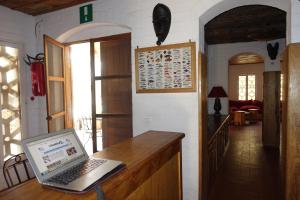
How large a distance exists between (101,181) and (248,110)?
9.71 m

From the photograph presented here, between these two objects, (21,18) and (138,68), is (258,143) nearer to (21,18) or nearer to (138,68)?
(138,68)

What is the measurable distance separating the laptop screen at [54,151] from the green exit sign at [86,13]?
7.29ft

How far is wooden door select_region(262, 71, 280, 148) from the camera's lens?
17.1ft

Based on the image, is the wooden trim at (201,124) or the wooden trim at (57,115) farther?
the wooden trim at (57,115)

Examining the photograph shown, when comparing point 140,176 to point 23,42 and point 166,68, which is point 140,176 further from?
point 23,42

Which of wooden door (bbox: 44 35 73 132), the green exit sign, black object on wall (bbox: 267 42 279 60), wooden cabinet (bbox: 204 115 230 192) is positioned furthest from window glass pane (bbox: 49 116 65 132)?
black object on wall (bbox: 267 42 279 60)

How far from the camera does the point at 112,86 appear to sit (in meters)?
3.29

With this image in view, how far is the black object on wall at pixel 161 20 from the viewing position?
8.05 ft

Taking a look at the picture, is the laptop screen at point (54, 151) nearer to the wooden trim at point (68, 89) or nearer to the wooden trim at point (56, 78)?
the wooden trim at point (56, 78)

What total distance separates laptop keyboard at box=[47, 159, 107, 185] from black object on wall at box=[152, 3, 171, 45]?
169 cm

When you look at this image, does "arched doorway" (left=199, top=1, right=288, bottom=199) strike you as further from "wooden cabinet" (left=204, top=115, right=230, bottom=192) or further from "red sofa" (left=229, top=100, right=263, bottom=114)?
"red sofa" (left=229, top=100, right=263, bottom=114)

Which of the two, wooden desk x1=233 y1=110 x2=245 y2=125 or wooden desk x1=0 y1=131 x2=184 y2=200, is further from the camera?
wooden desk x1=233 y1=110 x2=245 y2=125

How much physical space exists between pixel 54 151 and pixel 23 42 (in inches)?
119

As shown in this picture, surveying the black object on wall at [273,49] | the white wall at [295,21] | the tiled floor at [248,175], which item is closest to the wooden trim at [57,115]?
the tiled floor at [248,175]
